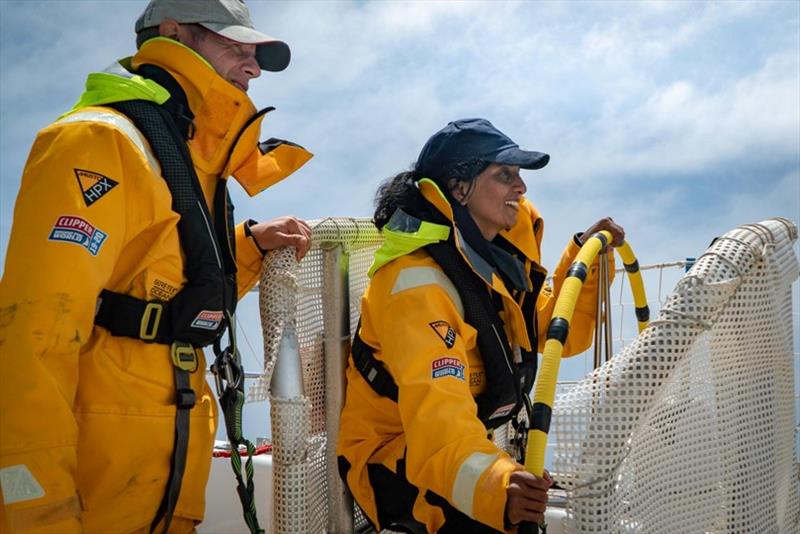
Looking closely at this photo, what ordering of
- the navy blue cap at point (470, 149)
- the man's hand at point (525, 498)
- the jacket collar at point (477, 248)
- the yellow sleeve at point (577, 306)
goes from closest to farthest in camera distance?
the man's hand at point (525, 498)
the jacket collar at point (477, 248)
the navy blue cap at point (470, 149)
the yellow sleeve at point (577, 306)

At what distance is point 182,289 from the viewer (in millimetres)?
2625

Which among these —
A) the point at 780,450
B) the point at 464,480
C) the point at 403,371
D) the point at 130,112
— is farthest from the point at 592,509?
the point at 130,112

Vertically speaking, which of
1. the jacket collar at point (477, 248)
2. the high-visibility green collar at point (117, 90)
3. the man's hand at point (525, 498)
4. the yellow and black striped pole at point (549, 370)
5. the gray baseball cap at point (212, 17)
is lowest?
the man's hand at point (525, 498)

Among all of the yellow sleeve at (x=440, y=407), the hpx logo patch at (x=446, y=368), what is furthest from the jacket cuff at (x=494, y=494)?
the hpx logo patch at (x=446, y=368)

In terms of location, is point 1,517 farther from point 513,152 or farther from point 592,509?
point 513,152

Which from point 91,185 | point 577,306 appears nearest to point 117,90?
point 91,185

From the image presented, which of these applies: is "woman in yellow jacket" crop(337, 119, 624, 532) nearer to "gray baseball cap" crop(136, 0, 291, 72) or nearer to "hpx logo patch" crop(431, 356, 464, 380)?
"hpx logo patch" crop(431, 356, 464, 380)

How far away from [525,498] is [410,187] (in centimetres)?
148

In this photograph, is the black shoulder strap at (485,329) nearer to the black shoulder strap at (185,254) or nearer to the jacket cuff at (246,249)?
the jacket cuff at (246,249)

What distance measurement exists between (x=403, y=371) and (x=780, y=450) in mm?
1487

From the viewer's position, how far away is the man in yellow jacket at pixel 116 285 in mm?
2152

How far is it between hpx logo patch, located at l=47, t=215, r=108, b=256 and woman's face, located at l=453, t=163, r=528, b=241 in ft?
5.11

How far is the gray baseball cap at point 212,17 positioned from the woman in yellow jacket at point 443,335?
33.3 inches

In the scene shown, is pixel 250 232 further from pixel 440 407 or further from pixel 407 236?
pixel 440 407
